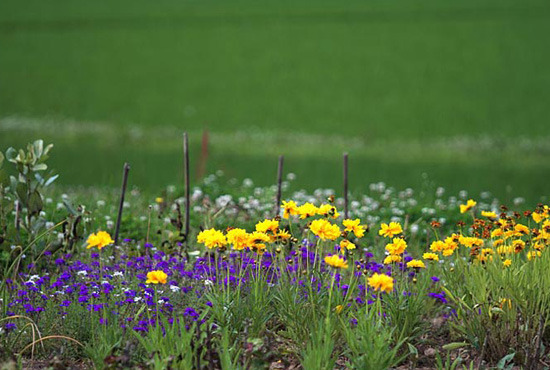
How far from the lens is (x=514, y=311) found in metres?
4.58

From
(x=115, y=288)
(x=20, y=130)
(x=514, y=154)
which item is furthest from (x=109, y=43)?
(x=115, y=288)

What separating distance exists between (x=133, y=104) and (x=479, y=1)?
17.0m

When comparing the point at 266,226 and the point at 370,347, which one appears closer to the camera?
the point at 370,347

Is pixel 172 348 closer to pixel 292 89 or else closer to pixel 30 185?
pixel 30 185

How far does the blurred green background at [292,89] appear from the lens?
15406 millimetres

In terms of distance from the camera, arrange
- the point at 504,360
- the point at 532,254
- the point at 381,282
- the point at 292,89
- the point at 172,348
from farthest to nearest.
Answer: the point at 292,89
the point at 532,254
the point at 504,360
the point at 172,348
the point at 381,282

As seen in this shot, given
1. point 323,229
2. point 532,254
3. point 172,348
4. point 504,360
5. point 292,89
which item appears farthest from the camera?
point 292,89

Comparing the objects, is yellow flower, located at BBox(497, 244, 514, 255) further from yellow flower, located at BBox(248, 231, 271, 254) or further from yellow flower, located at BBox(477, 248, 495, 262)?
yellow flower, located at BBox(248, 231, 271, 254)

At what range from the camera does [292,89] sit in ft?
74.3

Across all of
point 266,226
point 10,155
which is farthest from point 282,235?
point 10,155

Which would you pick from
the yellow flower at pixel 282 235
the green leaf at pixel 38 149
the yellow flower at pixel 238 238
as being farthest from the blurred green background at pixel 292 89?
the yellow flower at pixel 238 238

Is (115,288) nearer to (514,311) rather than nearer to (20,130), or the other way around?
(514,311)

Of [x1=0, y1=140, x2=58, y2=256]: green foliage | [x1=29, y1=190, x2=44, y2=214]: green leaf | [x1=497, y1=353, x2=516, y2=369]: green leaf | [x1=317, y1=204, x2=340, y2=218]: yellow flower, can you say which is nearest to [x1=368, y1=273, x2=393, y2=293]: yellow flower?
[x1=317, y1=204, x2=340, y2=218]: yellow flower

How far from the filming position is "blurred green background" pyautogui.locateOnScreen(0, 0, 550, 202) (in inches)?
607
